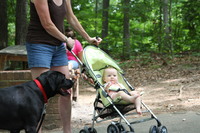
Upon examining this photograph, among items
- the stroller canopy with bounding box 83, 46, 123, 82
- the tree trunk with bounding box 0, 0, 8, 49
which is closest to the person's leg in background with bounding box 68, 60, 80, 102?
the stroller canopy with bounding box 83, 46, 123, 82

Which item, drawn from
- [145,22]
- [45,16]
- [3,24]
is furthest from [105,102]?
[145,22]

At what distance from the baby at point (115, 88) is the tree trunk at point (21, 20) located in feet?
23.8

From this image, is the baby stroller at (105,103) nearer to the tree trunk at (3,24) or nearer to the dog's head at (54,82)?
the dog's head at (54,82)

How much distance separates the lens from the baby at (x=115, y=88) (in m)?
4.44

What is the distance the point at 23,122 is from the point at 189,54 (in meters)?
11.8

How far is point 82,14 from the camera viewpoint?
13.7 metres

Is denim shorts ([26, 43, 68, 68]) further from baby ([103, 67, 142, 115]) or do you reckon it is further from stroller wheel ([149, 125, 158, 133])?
stroller wheel ([149, 125, 158, 133])

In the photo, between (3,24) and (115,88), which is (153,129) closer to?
(115,88)

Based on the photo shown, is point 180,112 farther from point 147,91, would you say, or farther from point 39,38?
point 39,38

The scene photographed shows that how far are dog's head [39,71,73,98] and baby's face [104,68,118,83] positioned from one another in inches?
51.4

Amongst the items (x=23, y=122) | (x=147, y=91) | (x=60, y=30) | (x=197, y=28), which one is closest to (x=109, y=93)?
(x=60, y=30)

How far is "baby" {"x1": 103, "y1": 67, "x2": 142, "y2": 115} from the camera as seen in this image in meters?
4.44

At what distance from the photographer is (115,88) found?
4.94m

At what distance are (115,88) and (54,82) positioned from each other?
53.7 inches
